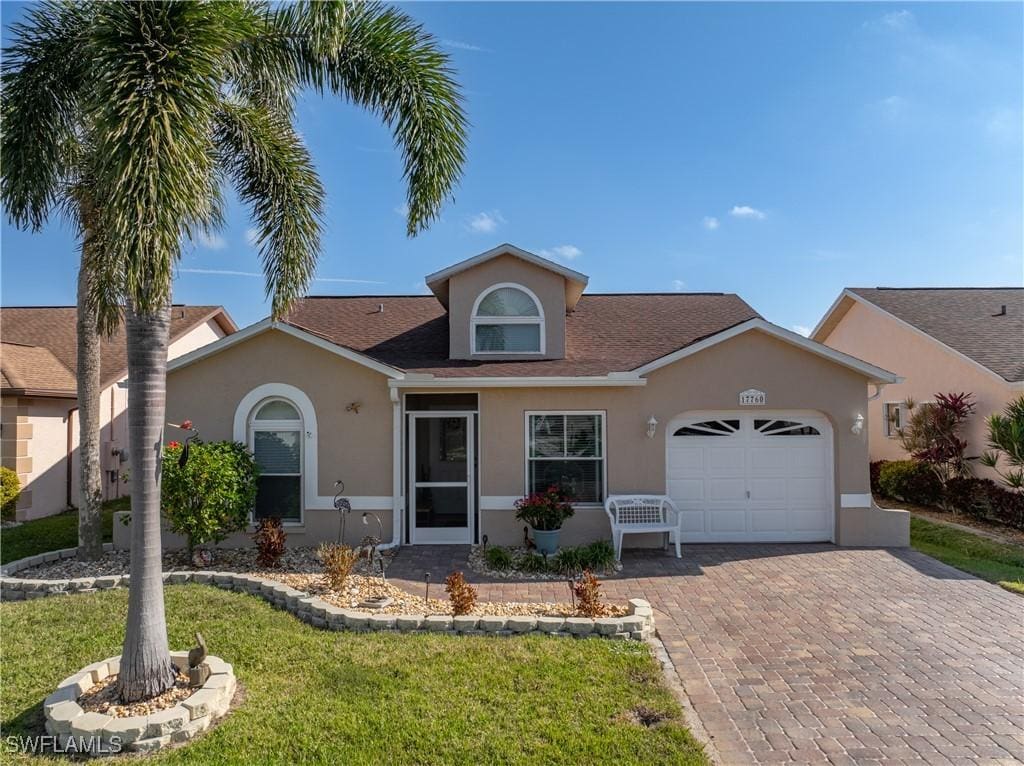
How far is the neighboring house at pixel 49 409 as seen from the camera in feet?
44.8

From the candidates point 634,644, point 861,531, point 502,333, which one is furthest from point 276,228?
point 861,531

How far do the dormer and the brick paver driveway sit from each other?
4.31m

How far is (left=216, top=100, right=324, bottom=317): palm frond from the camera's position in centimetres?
740

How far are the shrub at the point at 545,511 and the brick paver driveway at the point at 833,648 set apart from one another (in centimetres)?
136

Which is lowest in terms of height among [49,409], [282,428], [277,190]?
[282,428]

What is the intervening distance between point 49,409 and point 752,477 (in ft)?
55.8

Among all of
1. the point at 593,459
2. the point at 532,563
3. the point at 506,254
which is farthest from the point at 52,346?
the point at 593,459

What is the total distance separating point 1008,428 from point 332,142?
14.4m

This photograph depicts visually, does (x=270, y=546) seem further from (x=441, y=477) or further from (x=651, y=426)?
(x=651, y=426)

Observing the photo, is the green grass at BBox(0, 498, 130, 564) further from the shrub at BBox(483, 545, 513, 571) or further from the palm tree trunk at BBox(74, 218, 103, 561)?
the shrub at BBox(483, 545, 513, 571)

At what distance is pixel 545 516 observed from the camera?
393 inches

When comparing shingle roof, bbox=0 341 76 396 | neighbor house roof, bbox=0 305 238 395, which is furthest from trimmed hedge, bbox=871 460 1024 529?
shingle roof, bbox=0 341 76 396

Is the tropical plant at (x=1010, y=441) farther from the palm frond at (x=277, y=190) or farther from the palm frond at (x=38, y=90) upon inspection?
the palm frond at (x=38, y=90)

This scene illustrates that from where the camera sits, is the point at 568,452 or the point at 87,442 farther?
the point at 568,452
